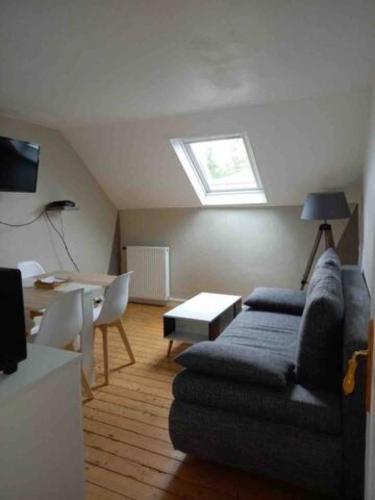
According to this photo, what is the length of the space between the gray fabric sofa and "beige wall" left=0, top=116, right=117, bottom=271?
2464 mm

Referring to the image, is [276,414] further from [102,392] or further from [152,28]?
[152,28]

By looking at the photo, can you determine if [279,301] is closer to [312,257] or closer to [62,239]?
[312,257]

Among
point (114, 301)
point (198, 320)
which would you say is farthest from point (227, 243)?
point (114, 301)

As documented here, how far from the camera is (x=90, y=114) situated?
329cm

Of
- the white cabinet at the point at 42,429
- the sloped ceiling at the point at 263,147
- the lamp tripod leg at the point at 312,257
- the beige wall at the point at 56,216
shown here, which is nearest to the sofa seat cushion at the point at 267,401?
the white cabinet at the point at 42,429

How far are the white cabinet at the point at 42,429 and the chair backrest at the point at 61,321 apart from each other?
0.83m

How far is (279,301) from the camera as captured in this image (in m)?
2.97

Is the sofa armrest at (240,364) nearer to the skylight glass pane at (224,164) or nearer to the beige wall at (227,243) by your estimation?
the beige wall at (227,243)

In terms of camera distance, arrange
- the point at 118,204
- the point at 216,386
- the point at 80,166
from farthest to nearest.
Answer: the point at 118,204 < the point at 80,166 < the point at 216,386

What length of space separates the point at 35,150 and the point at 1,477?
3.01 meters

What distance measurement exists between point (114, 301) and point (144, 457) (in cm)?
112

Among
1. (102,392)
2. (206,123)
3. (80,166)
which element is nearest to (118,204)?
(80,166)

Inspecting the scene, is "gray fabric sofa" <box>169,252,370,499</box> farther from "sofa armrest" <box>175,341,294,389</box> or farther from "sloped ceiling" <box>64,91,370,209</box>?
"sloped ceiling" <box>64,91,370,209</box>

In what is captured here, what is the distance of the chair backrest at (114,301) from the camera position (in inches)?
105
